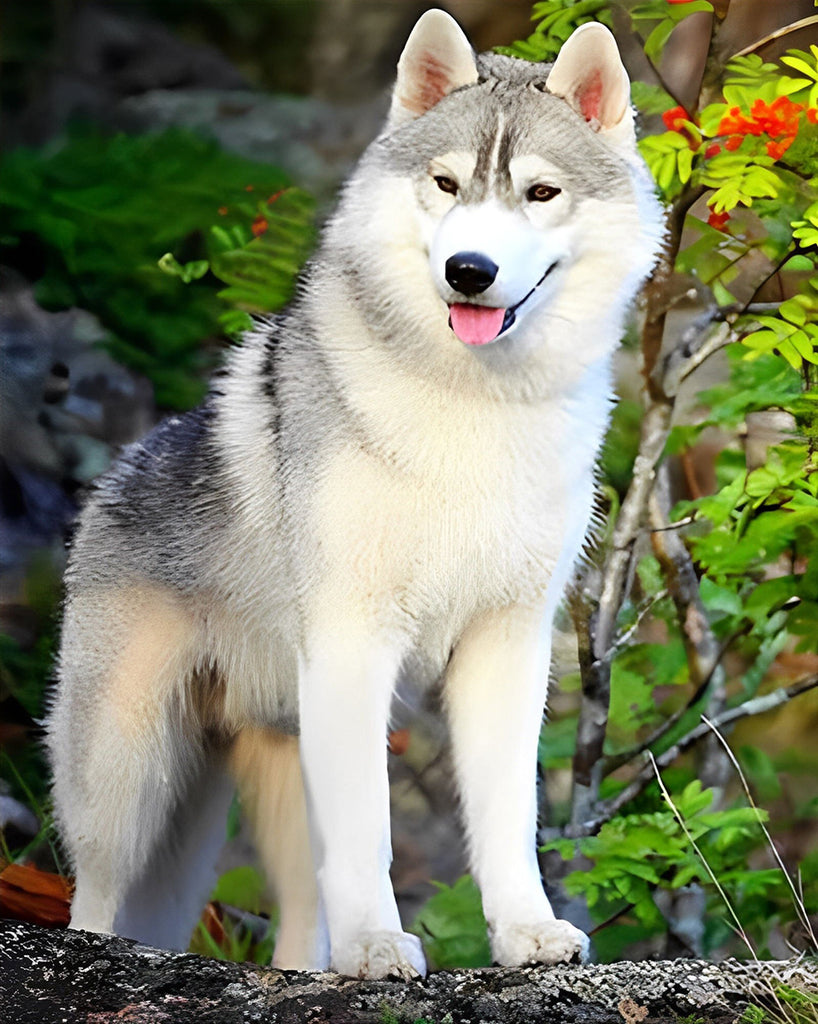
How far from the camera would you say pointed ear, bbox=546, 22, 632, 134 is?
267 centimetres

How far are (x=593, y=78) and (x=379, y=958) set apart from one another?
2.00 m

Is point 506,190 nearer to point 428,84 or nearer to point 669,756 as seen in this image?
point 428,84

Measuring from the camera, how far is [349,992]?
2611 mm

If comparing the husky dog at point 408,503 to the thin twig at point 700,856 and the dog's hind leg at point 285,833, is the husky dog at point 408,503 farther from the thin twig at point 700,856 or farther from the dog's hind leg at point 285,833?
the thin twig at point 700,856

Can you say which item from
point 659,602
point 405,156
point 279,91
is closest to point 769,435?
point 659,602

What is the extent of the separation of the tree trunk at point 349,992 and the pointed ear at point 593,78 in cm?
191

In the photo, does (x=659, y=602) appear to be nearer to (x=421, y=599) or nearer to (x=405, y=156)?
(x=421, y=599)

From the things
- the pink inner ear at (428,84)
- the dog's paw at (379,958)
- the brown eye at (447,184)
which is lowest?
the dog's paw at (379,958)

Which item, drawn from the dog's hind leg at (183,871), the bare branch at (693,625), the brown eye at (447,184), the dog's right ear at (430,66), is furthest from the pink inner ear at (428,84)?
the dog's hind leg at (183,871)

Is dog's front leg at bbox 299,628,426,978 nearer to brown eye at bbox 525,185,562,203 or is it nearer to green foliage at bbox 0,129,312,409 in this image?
brown eye at bbox 525,185,562,203

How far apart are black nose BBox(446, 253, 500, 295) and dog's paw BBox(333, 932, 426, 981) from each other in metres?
1.41

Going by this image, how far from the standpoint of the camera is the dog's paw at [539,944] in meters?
2.71

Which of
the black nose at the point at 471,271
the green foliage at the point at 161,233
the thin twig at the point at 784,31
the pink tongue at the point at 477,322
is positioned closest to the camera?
the black nose at the point at 471,271

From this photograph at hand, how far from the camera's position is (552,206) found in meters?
2.66
